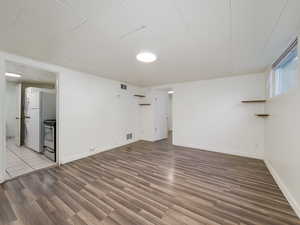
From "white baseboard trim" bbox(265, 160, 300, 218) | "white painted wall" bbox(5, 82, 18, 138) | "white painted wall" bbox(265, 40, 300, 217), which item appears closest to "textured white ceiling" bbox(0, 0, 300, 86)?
"white painted wall" bbox(265, 40, 300, 217)

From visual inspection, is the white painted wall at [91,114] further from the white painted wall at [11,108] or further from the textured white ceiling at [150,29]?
the white painted wall at [11,108]

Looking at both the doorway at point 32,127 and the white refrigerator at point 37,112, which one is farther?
the white refrigerator at point 37,112

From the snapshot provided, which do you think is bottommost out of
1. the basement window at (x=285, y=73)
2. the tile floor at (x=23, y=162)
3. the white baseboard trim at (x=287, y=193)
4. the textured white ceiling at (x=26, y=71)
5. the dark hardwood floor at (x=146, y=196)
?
the dark hardwood floor at (x=146, y=196)

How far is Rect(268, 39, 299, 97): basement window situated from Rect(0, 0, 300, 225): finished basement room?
36mm

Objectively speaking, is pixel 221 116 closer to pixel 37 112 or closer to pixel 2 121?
pixel 2 121

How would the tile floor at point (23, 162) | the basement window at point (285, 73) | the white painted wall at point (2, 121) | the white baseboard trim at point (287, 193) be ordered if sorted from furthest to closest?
the tile floor at point (23, 162)
the white painted wall at point (2, 121)
the basement window at point (285, 73)
the white baseboard trim at point (287, 193)

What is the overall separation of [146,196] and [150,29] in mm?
2369

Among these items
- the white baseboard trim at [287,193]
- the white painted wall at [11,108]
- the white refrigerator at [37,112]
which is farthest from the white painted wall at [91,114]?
the white baseboard trim at [287,193]

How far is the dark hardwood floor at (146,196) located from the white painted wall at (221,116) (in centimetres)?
82

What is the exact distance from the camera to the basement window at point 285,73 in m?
1.90

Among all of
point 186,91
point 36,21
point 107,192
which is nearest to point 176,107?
point 186,91

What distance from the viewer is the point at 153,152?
402 cm

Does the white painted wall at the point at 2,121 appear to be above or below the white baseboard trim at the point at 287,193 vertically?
above

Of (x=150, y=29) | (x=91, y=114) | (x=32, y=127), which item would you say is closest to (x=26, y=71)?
(x=32, y=127)
